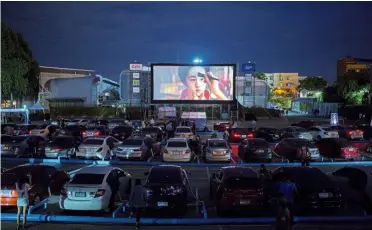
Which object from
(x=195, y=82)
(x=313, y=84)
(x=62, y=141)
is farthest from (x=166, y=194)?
(x=313, y=84)

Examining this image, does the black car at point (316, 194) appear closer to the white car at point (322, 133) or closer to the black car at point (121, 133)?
the white car at point (322, 133)

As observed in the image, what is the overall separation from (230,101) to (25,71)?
34.8 metres

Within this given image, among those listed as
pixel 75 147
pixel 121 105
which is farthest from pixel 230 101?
pixel 75 147

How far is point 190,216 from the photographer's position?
12547 millimetres

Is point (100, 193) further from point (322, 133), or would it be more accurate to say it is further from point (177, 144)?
point (322, 133)

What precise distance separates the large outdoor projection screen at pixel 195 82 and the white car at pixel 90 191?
4224 centimetres

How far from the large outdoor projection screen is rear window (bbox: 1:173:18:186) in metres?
42.2

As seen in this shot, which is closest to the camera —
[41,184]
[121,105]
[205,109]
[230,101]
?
[41,184]

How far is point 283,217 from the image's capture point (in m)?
9.26

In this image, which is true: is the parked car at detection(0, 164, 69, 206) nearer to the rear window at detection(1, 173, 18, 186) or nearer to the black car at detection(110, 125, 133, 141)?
the rear window at detection(1, 173, 18, 186)

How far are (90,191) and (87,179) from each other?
0.51 metres

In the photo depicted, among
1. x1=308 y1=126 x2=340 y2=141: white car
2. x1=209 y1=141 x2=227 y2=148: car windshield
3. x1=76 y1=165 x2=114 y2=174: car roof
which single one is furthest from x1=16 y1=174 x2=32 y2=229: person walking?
x1=308 y1=126 x2=340 y2=141: white car

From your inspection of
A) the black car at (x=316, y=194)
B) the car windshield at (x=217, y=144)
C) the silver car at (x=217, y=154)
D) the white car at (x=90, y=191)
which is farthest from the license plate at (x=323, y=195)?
the car windshield at (x=217, y=144)

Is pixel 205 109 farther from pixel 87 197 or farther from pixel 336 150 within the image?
pixel 87 197
